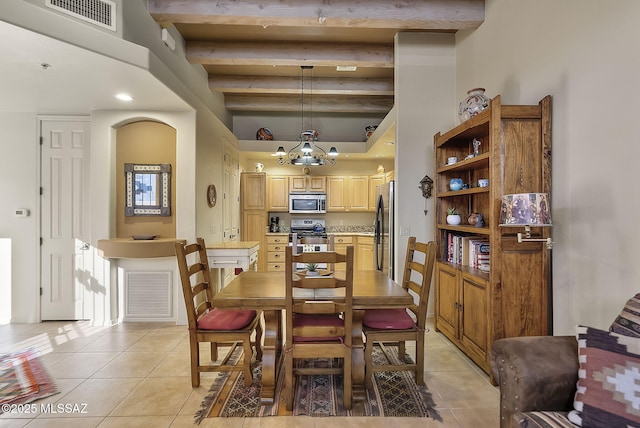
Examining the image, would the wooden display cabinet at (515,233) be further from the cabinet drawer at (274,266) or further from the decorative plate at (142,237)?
the cabinet drawer at (274,266)

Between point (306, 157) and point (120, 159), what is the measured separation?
2.24 m

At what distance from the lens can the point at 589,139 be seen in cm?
189

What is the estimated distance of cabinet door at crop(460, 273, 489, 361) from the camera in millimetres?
2322

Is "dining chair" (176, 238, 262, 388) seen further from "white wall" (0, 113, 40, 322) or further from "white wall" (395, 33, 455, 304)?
"white wall" (0, 113, 40, 322)

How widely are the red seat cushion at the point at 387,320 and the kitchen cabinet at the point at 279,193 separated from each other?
4.21 meters

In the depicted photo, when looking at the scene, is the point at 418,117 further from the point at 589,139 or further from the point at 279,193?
the point at 279,193

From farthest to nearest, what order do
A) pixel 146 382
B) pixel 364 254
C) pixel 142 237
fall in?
pixel 364 254, pixel 142 237, pixel 146 382

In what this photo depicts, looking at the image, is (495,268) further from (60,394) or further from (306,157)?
(60,394)

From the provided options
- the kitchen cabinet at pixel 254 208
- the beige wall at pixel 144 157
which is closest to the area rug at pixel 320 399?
the beige wall at pixel 144 157

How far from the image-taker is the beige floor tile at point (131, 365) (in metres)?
2.40

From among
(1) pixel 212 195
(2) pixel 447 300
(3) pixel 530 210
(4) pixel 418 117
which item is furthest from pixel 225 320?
(4) pixel 418 117

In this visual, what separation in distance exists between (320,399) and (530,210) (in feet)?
6.12

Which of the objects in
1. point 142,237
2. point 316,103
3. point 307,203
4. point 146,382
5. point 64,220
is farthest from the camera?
point 307,203

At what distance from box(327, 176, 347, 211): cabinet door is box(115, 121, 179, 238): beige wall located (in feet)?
10.8
